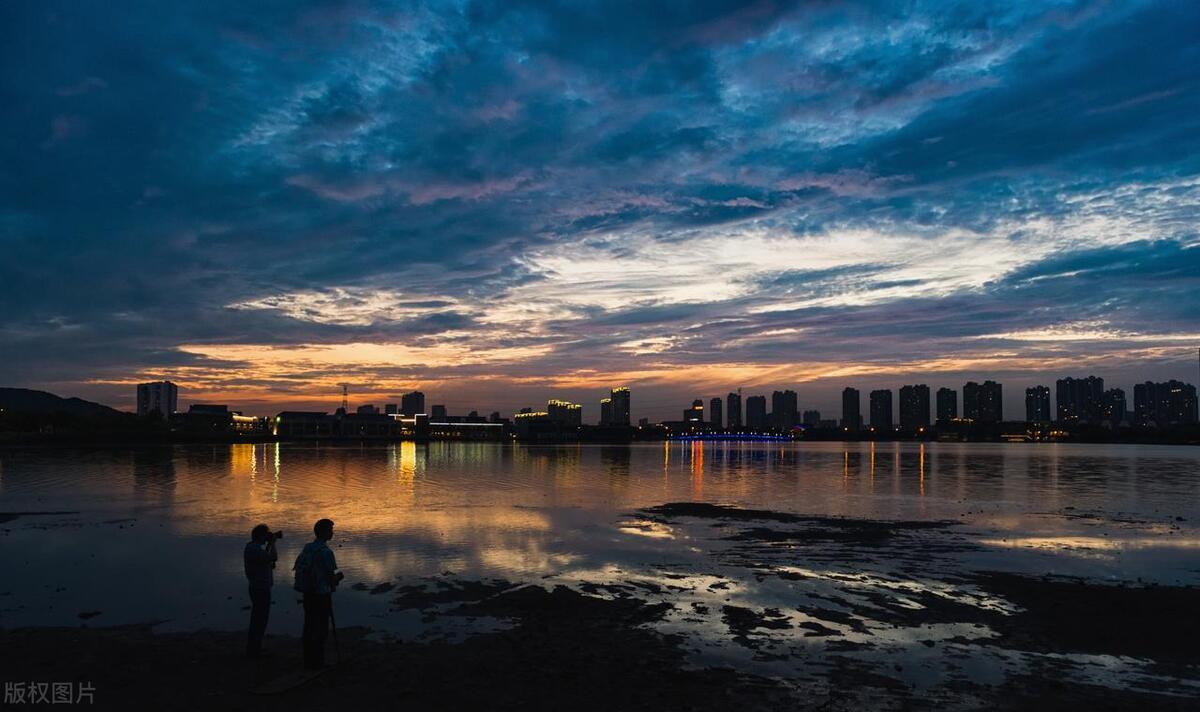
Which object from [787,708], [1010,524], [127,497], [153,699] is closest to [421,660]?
[153,699]

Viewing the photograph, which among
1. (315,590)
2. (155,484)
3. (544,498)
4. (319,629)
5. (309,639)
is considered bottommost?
(155,484)

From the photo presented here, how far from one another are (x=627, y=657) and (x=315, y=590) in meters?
6.27

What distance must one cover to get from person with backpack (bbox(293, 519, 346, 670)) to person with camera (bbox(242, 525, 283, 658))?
1394mm

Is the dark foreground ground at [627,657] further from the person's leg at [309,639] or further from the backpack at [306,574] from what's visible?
the backpack at [306,574]

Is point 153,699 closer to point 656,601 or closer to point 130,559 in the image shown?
point 656,601

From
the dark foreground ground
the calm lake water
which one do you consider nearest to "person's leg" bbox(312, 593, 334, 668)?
the dark foreground ground

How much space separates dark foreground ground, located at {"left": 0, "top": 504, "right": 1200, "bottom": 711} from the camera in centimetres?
1273

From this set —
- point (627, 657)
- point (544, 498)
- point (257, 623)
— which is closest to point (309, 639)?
point (257, 623)

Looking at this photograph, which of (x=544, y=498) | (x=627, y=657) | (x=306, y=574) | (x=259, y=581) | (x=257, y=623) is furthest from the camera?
(x=544, y=498)

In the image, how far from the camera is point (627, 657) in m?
15.4

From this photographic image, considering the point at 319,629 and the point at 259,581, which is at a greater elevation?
the point at 259,581

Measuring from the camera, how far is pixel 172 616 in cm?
1898

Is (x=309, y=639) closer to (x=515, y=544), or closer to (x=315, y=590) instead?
(x=315, y=590)

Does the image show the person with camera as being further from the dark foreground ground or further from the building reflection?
the building reflection
